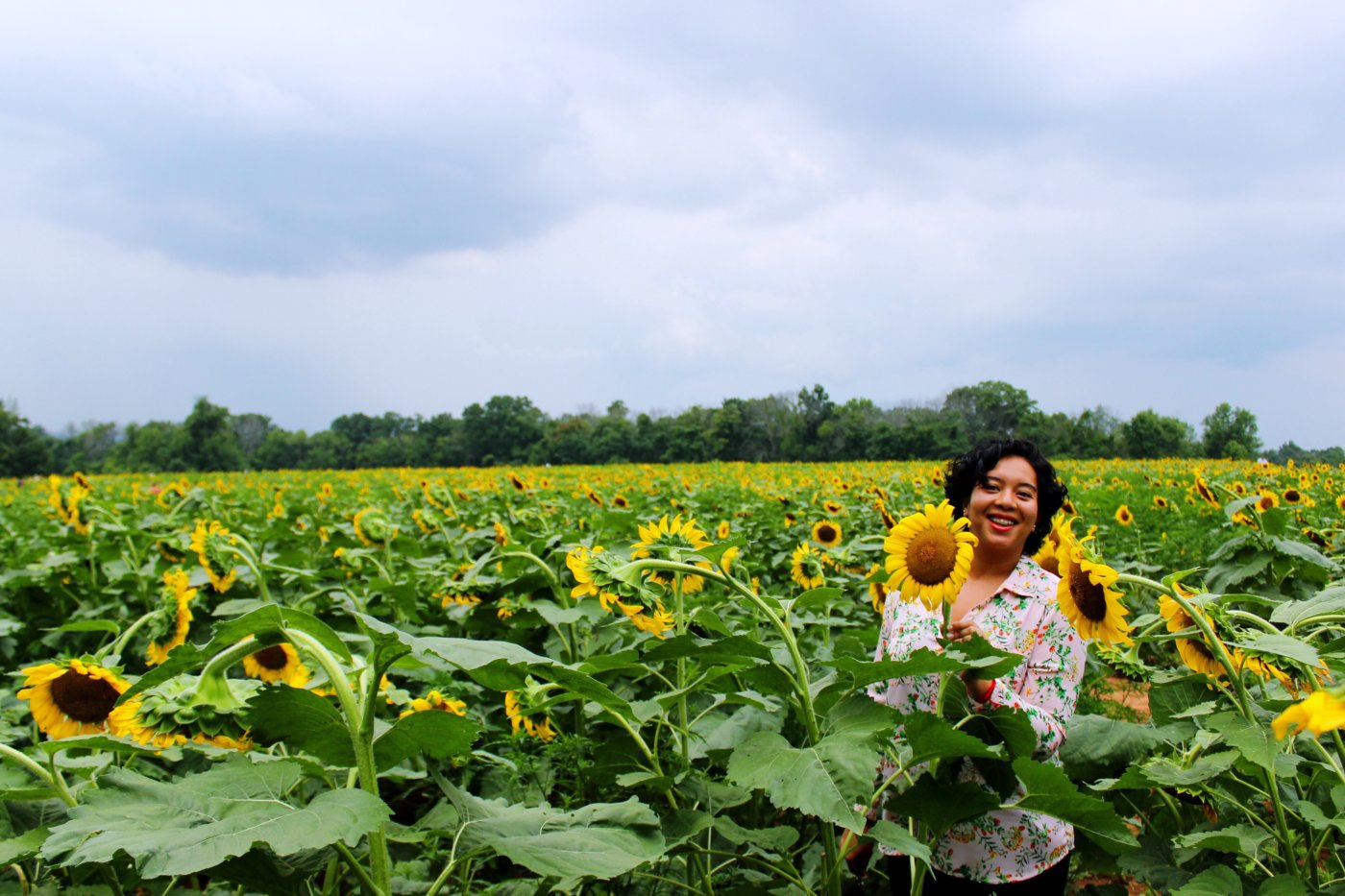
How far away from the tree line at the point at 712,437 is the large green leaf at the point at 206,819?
4070 cm

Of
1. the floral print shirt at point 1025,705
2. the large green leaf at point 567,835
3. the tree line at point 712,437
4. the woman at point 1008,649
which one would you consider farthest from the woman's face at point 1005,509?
the tree line at point 712,437

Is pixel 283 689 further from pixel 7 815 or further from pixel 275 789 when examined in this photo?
pixel 7 815

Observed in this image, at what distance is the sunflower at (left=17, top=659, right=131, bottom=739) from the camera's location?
1866mm

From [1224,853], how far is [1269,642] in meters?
0.95

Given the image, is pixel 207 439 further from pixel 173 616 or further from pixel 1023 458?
pixel 1023 458

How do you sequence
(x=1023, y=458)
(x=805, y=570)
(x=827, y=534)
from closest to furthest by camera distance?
1. (x=1023, y=458)
2. (x=805, y=570)
3. (x=827, y=534)

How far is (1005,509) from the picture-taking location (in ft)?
7.93

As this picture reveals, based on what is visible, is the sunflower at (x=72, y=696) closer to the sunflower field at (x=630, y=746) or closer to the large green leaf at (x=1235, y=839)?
the sunflower field at (x=630, y=746)

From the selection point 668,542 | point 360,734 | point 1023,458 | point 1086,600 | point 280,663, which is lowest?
point 280,663

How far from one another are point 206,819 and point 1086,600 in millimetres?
1597

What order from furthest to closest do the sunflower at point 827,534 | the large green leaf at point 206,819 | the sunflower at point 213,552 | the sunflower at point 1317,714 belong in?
the sunflower at point 827,534, the sunflower at point 213,552, the large green leaf at point 206,819, the sunflower at point 1317,714

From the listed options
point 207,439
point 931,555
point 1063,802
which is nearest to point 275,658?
point 931,555

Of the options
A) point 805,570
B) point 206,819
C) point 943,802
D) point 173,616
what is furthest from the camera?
point 805,570

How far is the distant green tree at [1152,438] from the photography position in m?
46.7
